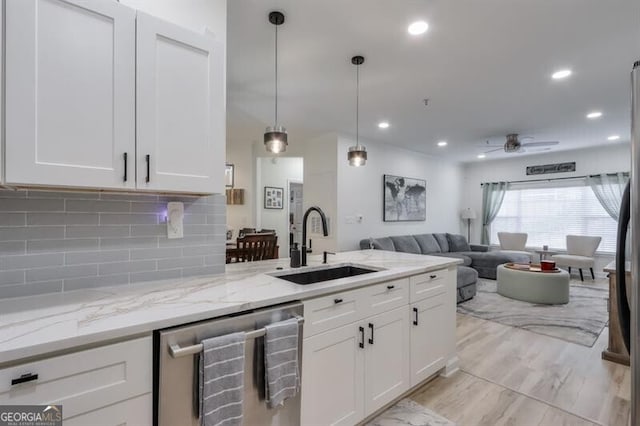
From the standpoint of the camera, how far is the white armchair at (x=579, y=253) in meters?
5.68

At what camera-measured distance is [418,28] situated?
7.21 feet

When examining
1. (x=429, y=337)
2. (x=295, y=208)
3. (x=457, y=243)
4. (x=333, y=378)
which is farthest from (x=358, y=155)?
(x=457, y=243)

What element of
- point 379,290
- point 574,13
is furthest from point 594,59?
point 379,290

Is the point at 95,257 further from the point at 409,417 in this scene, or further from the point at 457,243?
the point at 457,243

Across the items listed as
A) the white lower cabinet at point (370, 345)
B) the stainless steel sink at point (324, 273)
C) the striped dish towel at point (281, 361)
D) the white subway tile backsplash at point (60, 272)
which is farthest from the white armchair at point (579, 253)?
the white subway tile backsplash at point (60, 272)

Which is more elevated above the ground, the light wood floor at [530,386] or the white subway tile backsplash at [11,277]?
the white subway tile backsplash at [11,277]

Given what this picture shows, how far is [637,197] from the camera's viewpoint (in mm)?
928

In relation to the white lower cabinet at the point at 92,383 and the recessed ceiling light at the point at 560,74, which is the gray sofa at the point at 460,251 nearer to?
the recessed ceiling light at the point at 560,74

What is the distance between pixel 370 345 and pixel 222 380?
0.94 meters

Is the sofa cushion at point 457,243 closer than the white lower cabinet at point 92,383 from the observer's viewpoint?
No

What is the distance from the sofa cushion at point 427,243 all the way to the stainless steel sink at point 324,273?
168 inches

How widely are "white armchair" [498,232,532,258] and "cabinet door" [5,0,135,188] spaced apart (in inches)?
291

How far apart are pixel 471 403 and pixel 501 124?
13.2 feet

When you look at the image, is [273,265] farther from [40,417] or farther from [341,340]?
[40,417]
